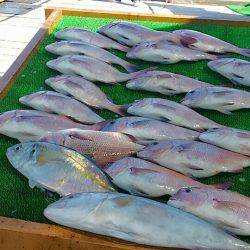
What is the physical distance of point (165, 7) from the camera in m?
8.34

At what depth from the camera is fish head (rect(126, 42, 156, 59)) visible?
3.53 meters

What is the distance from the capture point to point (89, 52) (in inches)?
139

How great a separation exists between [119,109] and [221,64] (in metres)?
1.09

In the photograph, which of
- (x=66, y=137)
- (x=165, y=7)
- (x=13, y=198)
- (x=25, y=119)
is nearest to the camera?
(x=13, y=198)

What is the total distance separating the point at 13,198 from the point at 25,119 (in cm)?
64

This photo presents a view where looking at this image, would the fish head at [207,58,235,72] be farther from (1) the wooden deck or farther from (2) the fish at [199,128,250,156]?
(1) the wooden deck

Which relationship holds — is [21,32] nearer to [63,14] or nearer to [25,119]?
[63,14]

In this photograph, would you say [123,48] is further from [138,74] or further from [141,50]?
[138,74]

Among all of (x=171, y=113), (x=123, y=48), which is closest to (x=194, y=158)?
(x=171, y=113)

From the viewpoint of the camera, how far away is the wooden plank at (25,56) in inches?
127

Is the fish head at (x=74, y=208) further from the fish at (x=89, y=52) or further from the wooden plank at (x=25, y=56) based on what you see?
the fish at (x=89, y=52)

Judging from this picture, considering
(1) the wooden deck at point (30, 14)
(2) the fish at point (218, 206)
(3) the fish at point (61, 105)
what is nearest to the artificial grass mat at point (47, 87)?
(3) the fish at point (61, 105)

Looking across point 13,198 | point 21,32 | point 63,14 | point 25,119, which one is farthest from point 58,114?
point 21,32

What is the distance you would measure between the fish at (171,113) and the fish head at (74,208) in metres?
1.04
